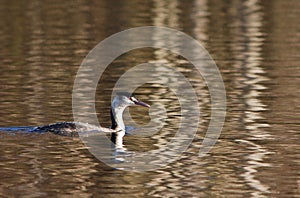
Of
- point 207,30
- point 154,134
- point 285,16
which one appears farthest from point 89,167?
point 285,16

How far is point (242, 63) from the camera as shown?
2194cm

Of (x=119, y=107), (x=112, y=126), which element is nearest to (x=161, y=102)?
(x=119, y=107)

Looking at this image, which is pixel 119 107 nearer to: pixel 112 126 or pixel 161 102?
pixel 112 126

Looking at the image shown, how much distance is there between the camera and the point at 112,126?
15.1 metres

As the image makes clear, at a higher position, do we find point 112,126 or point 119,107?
point 119,107

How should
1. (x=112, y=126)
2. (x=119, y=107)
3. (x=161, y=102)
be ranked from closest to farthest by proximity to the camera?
1. (x=112, y=126)
2. (x=119, y=107)
3. (x=161, y=102)

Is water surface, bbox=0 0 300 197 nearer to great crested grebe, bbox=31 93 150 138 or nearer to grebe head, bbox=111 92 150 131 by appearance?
great crested grebe, bbox=31 93 150 138

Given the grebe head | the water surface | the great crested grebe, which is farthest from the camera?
the grebe head

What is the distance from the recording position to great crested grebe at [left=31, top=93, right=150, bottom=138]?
1423 cm

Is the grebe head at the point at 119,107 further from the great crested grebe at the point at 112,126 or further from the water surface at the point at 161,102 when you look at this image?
the water surface at the point at 161,102

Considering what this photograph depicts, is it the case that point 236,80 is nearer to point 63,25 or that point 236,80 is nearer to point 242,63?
point 242,63

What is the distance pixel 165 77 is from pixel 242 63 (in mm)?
2571

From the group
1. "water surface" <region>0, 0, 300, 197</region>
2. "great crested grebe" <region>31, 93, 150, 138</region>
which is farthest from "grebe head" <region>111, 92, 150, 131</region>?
"water surface" <region>0, 0, 300, 197</region>

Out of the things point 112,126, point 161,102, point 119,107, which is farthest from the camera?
point 161,102
